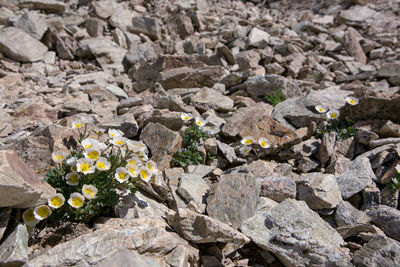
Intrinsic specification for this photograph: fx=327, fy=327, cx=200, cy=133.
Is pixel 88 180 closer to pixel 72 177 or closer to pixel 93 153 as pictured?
pixel 72 177

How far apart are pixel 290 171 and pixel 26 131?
142 inches

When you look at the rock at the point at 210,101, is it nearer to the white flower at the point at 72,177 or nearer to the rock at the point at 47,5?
the white flower at the point at 72,177

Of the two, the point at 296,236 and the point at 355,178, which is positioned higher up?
the point at 296,236

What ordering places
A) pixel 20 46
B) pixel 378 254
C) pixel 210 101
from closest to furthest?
pixel 378 254
pixel 210 101
pixel 20 46

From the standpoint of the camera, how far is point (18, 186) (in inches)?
95.0

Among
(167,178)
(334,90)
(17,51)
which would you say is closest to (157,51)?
(17,51)

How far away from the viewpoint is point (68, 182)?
2.88 metres

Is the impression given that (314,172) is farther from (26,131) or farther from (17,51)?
(17,51)

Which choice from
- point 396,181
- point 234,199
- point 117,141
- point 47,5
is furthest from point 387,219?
point 47,5

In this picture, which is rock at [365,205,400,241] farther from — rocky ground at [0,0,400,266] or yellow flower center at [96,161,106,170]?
yellow flower center at [96,161,106,170]

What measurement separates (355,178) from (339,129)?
1223mm

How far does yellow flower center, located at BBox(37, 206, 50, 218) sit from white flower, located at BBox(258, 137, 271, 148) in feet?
9.15

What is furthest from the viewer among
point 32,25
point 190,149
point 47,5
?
point 47,5

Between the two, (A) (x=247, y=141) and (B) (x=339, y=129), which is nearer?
(A) (x=247, y=141)
